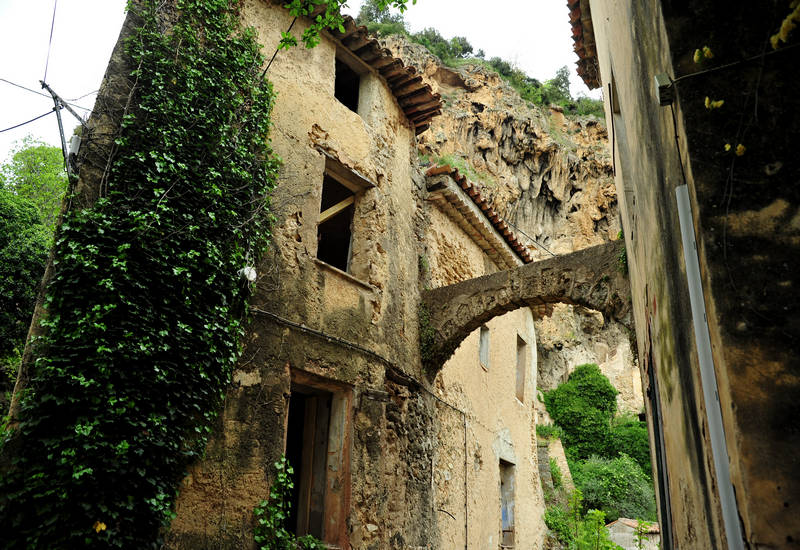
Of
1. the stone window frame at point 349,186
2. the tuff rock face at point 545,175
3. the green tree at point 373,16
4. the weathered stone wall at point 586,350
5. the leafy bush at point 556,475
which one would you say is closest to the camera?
the stone window frame at point 349,186

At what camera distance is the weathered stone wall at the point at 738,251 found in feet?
5.90

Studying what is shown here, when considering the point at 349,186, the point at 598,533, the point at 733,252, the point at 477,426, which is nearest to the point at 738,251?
the point at 733,252

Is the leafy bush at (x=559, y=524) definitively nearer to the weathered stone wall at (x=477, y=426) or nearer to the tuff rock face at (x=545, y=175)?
the weathered stone wall at (x=477, y=426)

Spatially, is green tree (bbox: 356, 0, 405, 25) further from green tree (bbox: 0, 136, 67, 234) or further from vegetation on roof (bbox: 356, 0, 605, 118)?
green tree (bbox: 0, 136, 67, 234)

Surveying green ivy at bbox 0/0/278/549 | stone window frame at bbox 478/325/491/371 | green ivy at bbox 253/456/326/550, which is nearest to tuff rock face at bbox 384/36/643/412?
stone window frame at bbox 478/325/491/371

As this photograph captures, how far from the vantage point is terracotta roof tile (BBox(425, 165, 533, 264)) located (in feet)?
31.0

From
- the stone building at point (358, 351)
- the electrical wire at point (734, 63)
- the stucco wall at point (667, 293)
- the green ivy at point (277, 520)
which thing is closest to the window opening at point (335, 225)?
the stone building at point (358, 351)

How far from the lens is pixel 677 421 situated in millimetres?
3053

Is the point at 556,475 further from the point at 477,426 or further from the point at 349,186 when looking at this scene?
the point at 349,186

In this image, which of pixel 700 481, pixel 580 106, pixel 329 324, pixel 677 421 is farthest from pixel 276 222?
pixel 580 106

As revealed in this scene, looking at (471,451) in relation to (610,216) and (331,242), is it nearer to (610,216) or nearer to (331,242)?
(331,242)

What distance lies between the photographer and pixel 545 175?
1075 inches

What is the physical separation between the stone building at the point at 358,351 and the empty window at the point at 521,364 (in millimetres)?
1996

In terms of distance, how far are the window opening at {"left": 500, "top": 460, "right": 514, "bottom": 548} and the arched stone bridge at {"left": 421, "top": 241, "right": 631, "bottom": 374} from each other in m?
4.07
